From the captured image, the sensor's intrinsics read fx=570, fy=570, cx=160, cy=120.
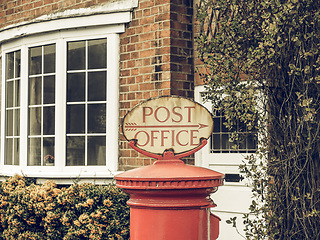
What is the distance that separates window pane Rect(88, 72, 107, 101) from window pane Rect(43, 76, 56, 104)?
626 mm

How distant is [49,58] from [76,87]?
66cm

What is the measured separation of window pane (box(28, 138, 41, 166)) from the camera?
7.91 m

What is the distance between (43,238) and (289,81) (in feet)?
12.5

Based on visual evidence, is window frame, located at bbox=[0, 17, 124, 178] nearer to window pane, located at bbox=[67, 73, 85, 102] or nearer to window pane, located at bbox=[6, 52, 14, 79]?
window pane, located at bbox=[67, 73, 85, 102]

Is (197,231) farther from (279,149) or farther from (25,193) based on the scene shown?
(25,193)

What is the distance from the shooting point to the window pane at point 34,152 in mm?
7910

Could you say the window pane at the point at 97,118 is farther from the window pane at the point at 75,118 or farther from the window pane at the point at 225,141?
the window pane at the point at 225,141

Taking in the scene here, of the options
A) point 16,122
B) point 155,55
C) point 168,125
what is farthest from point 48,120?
point 168,125

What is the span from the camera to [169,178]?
2754mm

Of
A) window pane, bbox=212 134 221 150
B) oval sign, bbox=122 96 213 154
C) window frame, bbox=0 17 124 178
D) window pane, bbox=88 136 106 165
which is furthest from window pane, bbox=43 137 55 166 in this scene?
oval sign, bbox=122 96 213 154

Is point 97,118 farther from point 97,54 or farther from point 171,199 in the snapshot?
point 171,199

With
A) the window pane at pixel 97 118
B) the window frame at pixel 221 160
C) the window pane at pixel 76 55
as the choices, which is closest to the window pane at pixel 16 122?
the window pane at pixel 76 55

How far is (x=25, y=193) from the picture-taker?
23.8ft

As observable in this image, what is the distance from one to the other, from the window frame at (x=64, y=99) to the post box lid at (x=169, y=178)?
4240 mm
